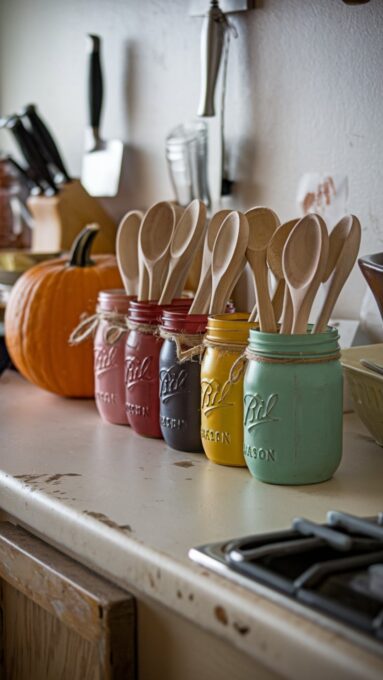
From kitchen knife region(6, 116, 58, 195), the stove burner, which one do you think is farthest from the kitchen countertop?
kitchen knife region(6, 116, 58, 195)

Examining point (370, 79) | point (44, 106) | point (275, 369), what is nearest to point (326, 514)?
point (275, 369)

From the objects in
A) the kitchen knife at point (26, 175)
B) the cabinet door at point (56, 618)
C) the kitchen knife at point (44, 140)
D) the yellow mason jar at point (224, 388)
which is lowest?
the cabinet door at point (56, 618)

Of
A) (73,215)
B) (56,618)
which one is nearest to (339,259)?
(56,618)

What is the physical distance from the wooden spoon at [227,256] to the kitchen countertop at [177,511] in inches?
7.0

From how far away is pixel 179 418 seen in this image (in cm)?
105

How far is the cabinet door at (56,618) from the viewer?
779 millimetres

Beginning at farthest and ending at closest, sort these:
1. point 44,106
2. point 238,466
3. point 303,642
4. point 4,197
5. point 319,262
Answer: point 4,197
point 44,106
point 238,466
point 319,262
point 303,642

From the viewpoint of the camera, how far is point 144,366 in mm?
1111

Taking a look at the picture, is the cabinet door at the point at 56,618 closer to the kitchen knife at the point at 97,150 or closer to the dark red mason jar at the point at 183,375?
the dark red mason jar at the point at 183,375

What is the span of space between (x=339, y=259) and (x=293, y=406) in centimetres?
15

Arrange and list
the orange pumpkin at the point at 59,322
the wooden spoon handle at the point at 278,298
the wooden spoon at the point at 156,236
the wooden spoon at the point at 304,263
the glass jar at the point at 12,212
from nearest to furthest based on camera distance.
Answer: the wooden spoon at the point at 304,263 < the wooden spoon handle at the point at 278,298 < the wooden spoon at the point at 156,236 < the orange pumpkin at the point at 59,322 < the glass jar at the point at 12,212

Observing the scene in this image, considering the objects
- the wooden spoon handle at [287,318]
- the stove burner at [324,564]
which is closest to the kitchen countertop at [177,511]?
the stove burner at [324,564]

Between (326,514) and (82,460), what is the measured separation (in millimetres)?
313

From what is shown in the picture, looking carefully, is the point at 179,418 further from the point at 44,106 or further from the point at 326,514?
the point at 44,106
